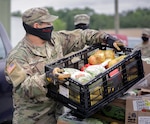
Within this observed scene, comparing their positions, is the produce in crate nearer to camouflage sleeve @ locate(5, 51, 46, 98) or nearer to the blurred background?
camouflage sleeve @ locate(5, 51, 46, 98)

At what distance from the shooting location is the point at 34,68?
263 centimetres

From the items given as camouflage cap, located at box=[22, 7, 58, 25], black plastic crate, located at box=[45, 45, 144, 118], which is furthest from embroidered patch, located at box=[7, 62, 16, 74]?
camouflage cap, located at box=[22, 7, 58, 25]

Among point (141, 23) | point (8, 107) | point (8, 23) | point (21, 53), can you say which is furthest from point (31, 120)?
point (141, 23)

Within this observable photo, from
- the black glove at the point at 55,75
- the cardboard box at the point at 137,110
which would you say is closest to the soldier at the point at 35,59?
the black glove at the point at 55,75

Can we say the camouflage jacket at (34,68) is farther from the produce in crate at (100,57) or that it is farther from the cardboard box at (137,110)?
the cardboard box at (137,110)

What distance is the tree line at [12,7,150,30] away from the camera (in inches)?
429

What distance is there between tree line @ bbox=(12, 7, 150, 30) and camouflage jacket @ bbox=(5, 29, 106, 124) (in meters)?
7.48

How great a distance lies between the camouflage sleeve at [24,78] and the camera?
7.72 feet

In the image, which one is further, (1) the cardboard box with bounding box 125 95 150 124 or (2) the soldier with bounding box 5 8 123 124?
(2) the soldier with bounding box 5 8 123 124

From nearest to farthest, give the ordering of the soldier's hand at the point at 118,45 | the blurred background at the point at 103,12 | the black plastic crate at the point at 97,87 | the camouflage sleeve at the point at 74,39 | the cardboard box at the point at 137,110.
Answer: the black plastic crate at the point at 97,87 < the cardboard box at the point at 137,110 < the soldier's hand at the point at 118,45 < the camouflage sleeve at the point at 74,39 < the blurred background at the point at 103,12

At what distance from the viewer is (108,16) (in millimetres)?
12828

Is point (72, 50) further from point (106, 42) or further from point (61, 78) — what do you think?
point (61, 78)

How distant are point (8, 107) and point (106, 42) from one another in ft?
5.41

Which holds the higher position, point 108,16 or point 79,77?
point 79,77
